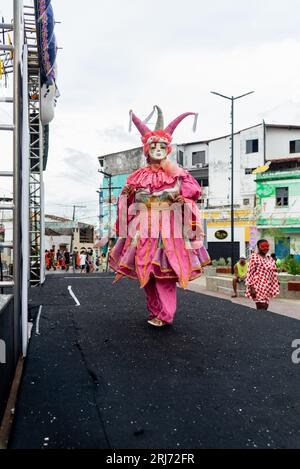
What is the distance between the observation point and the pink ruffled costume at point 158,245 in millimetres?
3725

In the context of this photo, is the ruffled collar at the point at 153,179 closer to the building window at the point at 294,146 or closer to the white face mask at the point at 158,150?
the white face mask at the point at 158,150

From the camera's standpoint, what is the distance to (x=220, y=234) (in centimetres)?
2570

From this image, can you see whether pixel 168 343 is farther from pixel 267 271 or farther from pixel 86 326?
pixel 267 271

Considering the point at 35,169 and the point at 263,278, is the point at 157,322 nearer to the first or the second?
the point at 263,278

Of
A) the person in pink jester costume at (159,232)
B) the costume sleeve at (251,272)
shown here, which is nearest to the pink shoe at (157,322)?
the person in pink jester costume at (159,232)

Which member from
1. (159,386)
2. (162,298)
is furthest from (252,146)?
(159,386)

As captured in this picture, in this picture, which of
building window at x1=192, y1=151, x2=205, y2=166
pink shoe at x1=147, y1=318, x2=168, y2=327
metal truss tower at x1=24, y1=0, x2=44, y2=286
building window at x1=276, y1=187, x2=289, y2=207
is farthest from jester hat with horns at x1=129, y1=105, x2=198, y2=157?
building window at x1=192, y1=151, x2=205, y2=166

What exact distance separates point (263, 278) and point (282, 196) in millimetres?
19688

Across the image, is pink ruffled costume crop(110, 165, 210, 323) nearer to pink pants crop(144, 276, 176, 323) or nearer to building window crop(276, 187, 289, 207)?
pink pants crop(144, 276, 176, 323)

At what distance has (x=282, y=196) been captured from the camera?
23875 mm

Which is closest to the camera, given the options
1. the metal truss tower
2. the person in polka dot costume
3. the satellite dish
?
the person in polka dot costume

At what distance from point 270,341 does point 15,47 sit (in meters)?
2.63

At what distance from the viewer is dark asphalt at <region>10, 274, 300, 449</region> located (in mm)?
1649

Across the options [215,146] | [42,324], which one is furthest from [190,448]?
[215,146]
